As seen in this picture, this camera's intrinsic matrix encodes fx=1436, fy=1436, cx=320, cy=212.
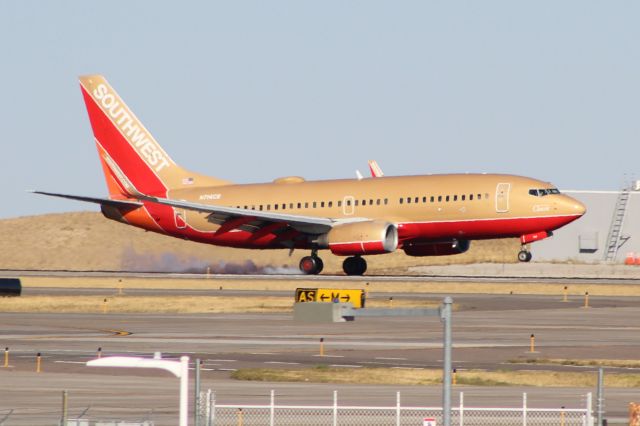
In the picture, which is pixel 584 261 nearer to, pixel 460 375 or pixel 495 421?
pixel 460 375

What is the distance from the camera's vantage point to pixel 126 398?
119 feet

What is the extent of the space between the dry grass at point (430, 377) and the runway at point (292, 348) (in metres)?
0.85

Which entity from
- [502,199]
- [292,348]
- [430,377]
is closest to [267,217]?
[502,199]

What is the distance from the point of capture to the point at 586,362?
4572 cm

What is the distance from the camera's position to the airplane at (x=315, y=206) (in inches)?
3110

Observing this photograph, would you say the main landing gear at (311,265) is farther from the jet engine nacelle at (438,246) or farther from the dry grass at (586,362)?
the dry grass at (586,362)

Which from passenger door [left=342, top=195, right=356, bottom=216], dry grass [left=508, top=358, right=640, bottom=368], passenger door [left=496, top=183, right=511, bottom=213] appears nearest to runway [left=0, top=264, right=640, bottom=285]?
passenger door [left=342, top=195, right=356, bottom=216]

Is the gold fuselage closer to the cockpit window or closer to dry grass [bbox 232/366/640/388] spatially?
the cockpit window

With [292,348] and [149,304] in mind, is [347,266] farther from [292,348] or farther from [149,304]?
[292,348]

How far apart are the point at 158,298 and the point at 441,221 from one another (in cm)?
1666

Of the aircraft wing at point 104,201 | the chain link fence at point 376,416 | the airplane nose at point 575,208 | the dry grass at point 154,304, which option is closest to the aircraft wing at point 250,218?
the aircraft wing at point 104,201

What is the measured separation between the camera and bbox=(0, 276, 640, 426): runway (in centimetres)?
3641

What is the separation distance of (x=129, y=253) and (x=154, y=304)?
117ft

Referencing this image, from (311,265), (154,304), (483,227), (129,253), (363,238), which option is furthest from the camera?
(129,253)
